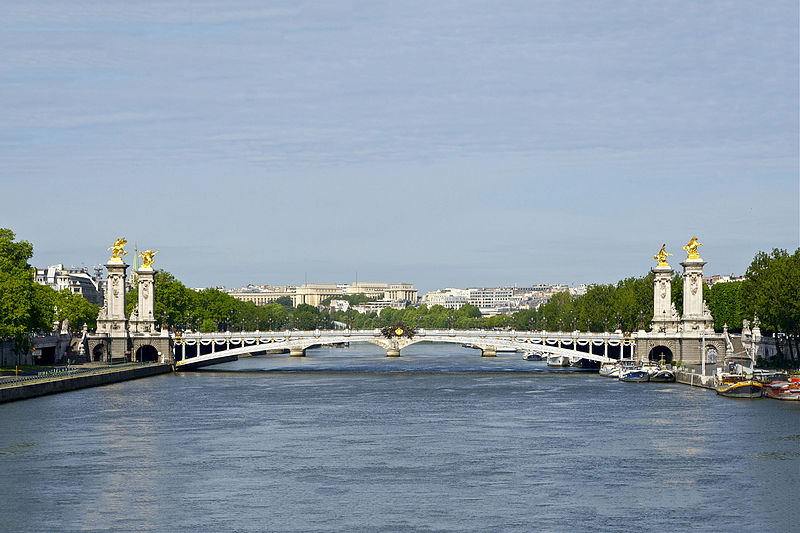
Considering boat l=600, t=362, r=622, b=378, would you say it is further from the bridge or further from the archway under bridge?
the archway under bridge

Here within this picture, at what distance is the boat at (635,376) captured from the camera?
97.1m

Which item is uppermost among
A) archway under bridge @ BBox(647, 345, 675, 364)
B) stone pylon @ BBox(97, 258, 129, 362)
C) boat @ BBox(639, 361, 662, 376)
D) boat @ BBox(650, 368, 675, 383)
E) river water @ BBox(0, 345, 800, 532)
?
stone pylon @ BBox(97, 258, 129, 362)

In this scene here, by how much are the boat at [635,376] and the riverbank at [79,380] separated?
123ft

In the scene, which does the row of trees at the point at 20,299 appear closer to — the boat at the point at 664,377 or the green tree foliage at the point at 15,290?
the green tree foliage at the point at 15,290

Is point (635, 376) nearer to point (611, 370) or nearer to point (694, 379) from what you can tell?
point (694, 379)

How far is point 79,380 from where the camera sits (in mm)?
85750

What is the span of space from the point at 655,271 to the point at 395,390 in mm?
35821

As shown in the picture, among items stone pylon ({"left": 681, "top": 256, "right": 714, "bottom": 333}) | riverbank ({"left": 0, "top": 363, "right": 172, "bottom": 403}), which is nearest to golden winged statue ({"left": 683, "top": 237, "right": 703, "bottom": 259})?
stone pylon ({"left": 681, "top": 256, "right": 714, "bottom": 333})

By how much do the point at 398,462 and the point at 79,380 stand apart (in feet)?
136

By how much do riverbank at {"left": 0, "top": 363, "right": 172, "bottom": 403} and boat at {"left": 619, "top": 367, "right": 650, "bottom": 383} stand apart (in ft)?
123

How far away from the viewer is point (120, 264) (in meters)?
113

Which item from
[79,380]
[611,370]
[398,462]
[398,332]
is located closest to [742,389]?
[611,370]

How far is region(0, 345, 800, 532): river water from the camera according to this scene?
129 ft

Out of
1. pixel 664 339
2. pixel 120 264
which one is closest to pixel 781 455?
pixel 664 339
